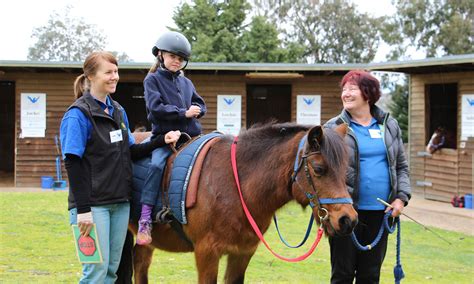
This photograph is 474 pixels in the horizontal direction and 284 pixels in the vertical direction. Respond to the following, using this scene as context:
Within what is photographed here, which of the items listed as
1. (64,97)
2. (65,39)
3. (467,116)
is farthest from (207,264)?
(65,39)

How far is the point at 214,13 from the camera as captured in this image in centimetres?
3394

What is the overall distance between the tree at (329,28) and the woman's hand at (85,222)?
132ft

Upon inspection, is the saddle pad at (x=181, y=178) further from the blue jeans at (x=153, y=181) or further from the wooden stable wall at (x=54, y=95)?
the wooden stable wall at (x=54, y=95)

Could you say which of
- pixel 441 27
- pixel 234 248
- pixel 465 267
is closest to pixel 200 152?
pixel 234 248

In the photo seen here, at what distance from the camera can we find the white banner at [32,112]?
17.0 meters

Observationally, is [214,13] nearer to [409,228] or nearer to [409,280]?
[409,228]

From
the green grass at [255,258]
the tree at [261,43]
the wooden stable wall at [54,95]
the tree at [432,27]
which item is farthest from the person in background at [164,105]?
the tree at [432,27]

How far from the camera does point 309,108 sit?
56.5 feet

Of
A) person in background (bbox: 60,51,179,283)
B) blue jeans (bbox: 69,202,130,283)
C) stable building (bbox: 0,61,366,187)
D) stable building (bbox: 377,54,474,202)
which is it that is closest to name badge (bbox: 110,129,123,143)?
person in background (bbox: 60,51,179,283)

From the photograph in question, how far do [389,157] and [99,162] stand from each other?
199 cm

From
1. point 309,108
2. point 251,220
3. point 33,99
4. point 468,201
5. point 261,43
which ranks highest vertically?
point 261,43

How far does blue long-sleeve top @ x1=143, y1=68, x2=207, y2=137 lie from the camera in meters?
4.28

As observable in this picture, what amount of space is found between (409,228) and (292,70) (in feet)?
22.0

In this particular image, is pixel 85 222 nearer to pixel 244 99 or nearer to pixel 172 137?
pixel 172 137
